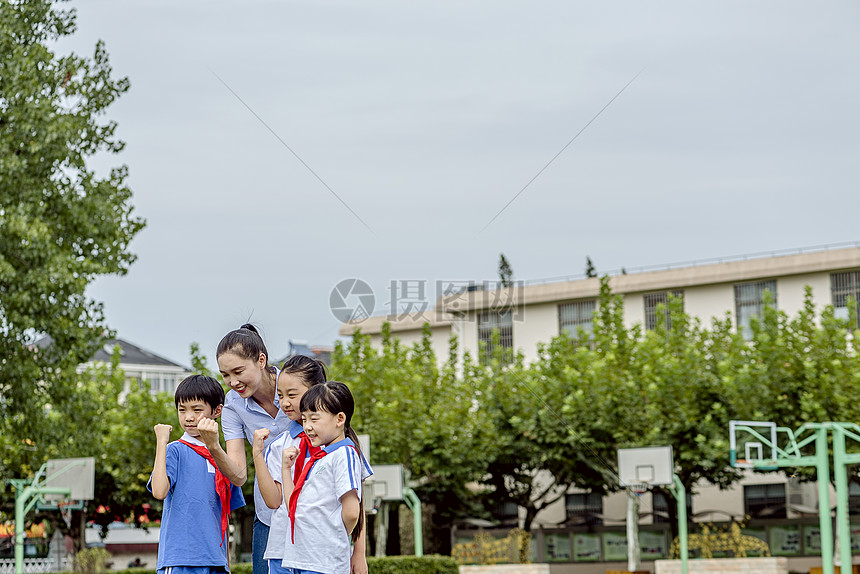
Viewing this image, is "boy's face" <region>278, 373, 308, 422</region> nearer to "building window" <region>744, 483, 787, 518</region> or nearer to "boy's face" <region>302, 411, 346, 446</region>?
"boy's face" <region>302, 411, 346, 446</region>

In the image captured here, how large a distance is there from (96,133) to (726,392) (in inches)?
603

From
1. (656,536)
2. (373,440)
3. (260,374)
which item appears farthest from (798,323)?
(260,374)

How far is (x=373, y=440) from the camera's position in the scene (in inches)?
1013

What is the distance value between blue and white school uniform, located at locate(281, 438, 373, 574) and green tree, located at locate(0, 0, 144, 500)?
11.1m

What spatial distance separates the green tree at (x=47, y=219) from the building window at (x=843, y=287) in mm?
24837

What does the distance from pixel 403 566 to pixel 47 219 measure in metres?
8.43

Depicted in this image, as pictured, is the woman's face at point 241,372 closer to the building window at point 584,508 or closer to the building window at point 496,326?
the building window at point 584,508

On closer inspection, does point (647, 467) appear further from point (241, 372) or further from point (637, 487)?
point (241, 372)

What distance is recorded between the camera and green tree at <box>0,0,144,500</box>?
1446 cm

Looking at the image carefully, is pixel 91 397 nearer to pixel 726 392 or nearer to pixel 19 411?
pixel 19 411

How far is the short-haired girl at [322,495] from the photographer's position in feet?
13.4

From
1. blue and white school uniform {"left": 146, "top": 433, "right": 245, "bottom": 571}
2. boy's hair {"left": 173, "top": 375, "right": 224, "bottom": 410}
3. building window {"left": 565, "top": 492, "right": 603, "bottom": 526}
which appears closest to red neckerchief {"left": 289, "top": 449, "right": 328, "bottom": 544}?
blue and white school uniform {"left": 146, "top": 433, "right": 245, "bottom": 571}

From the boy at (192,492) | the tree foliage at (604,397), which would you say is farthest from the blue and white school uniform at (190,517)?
the tree foliage at (604,397)

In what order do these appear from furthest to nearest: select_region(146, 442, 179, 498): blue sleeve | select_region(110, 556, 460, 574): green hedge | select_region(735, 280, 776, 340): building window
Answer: select_region(735, 280, 776, 340): building window → select_region(110, 556, 460, 574): green hedge → select_region(146, 442, 179, 498): blue sleeve
